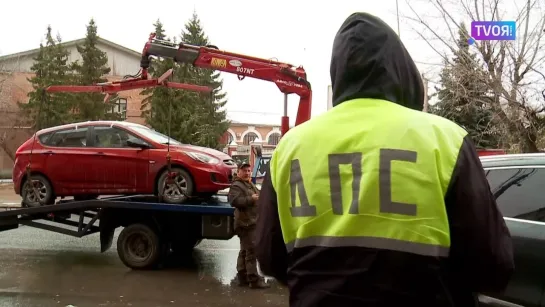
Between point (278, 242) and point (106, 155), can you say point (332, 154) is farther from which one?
point (106, 155)

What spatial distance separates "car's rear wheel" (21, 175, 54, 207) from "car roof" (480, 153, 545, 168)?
7271 millimetres

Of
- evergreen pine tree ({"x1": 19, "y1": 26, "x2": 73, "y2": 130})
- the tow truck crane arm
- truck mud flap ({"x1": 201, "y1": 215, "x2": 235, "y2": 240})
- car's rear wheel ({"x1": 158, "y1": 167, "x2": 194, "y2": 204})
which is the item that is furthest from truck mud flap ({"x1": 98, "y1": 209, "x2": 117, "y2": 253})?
evergreen pine tree ({"x1": 19, "y1": 26, "x2": 73, "y2": 130})

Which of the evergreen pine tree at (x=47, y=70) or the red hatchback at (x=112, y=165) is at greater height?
the evergreen pine tree at (x=47, y=70)

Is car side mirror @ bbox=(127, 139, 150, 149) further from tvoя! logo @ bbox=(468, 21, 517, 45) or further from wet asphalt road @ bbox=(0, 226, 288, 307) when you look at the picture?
tvoя! logo @ bbox=(468, 21, 517, 45)

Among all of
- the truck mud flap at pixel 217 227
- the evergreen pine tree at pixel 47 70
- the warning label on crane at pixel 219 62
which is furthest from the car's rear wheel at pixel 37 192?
the evergreen pine tree at pixel 47 70

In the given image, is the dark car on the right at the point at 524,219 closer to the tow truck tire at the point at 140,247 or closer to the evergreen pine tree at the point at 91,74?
the tow truck tire at the point at 140,247

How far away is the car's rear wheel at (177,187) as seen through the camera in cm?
842

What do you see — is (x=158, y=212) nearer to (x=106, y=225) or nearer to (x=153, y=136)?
(x=106, y=225)

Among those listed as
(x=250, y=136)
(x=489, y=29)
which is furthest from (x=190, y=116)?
(x=250, y=136)

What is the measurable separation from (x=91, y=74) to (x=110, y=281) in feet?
101

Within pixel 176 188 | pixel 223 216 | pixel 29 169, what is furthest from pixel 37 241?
pixel 223 216

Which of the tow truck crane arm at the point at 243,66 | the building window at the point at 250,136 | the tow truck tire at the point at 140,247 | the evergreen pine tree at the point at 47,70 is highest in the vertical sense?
the evergreen pine tree at the point at 47,70

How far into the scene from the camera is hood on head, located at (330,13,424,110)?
1589 millimetres

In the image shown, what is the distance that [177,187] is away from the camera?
27.7 feet
